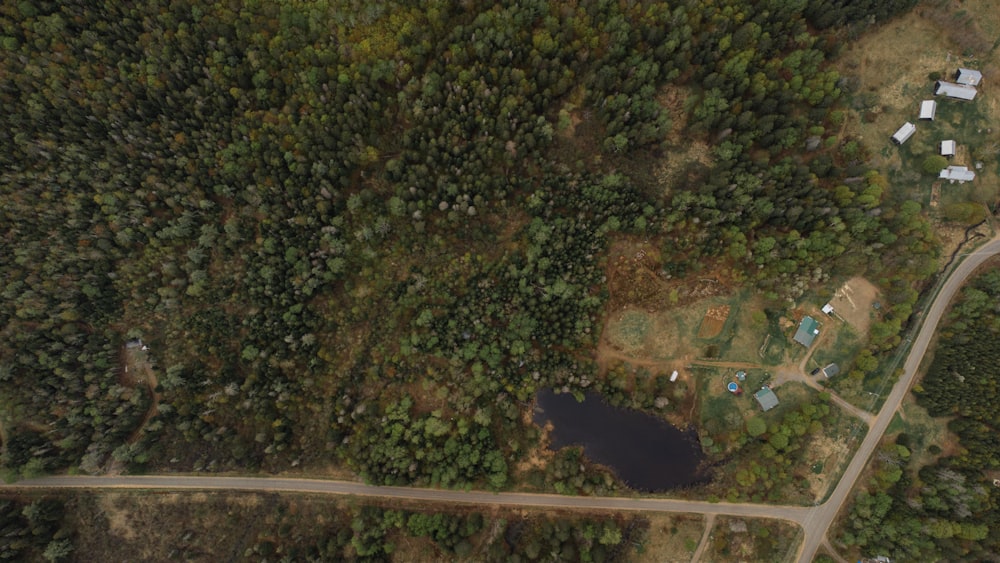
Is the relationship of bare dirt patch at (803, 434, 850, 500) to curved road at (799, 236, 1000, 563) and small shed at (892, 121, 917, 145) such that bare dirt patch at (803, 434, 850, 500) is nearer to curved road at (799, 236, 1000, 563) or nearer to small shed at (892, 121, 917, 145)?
curved road at (799, 236, 1000, 563)

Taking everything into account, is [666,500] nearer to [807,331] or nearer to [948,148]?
[807,331]

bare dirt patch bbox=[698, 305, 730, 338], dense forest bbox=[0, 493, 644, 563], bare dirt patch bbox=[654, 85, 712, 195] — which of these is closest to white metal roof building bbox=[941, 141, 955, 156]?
bare dirt patch bbox=[654, 85, 712, 195]

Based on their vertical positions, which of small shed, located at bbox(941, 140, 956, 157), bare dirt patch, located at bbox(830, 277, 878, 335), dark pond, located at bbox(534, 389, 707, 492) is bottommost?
dark pond, located at bbox(534, 389, 707, 492)

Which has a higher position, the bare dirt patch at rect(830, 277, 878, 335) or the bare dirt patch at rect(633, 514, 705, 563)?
the bare dirt patch at rect(830, 277, 878, 335)

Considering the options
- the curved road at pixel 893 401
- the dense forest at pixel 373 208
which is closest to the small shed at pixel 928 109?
the dense forest at pixel 373 208

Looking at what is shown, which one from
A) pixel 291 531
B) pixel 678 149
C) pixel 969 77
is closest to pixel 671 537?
pixel 291 531

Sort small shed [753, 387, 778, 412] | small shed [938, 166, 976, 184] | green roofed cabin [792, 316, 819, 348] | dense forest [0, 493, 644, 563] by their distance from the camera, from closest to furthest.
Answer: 1. dense forest [0, 493, 644, 563]
2. small shed [938, 166, 976, 184]
3. small shed [753, 387, 778, 412]
4. green roofed cabin [792, 316, 819, 348]

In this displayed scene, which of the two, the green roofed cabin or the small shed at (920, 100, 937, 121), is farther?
the green roofed cabin
